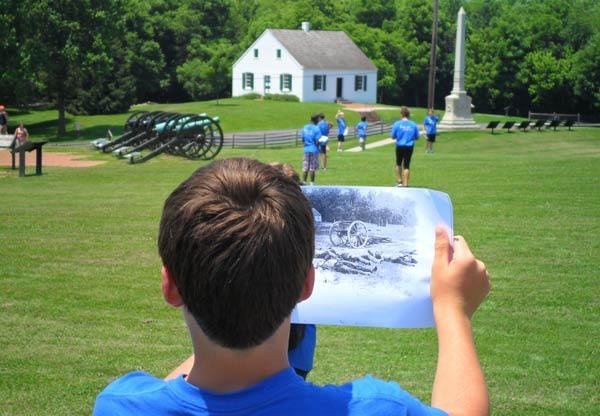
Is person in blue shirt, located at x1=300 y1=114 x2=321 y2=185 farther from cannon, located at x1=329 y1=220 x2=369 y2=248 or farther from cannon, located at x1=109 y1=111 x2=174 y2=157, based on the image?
cannon, located at x1=329 y1=220 x2=369 y2=248

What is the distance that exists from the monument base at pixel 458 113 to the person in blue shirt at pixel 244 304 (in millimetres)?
50796

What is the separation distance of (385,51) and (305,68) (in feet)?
42.0

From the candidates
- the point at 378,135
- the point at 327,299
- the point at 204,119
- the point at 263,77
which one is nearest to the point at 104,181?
the point at 204,119

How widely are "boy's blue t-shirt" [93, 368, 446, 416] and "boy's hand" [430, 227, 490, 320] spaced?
0.28m

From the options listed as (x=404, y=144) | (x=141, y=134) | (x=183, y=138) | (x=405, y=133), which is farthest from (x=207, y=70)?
(x=404, y=144)

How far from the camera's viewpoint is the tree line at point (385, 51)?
2899 inches

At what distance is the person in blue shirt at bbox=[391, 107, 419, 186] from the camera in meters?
19.3

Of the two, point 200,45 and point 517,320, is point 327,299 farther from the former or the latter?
point 200,45

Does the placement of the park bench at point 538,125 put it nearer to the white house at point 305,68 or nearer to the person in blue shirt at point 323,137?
the white house at point 305,68

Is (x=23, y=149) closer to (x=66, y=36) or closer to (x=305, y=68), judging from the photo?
(x=66, y=36)

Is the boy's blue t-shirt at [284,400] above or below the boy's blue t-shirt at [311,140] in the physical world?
above

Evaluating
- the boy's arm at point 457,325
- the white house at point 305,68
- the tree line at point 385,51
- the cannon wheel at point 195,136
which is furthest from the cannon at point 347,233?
the white house at point 305,68

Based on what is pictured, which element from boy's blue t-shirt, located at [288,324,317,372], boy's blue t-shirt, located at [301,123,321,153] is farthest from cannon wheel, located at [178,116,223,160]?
boy's blue t-shirt, located at [288,324,317,372]

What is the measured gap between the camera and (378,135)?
55.7m
